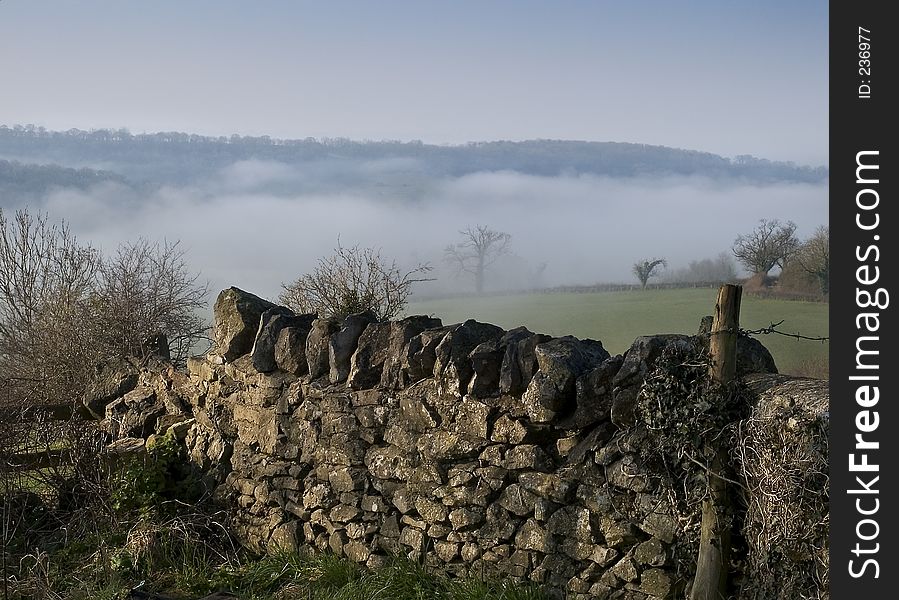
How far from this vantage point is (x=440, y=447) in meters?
6.59

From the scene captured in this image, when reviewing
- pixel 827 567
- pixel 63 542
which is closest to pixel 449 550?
pixel 827 567

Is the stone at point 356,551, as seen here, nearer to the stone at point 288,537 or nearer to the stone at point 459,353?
the stone at point 288,537

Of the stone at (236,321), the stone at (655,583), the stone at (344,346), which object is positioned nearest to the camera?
the stone at (655,583)

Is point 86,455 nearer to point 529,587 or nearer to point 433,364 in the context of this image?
point 433,364

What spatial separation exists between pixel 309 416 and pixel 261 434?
2.37 ft

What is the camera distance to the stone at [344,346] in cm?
745

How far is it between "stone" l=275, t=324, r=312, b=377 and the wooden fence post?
3.71 meters

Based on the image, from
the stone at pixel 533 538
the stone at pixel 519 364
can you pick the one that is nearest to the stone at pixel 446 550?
the stone at pixel 533 538

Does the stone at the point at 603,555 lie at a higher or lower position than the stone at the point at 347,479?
lower

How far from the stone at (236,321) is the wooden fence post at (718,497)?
4.55m

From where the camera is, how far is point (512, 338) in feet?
21.1

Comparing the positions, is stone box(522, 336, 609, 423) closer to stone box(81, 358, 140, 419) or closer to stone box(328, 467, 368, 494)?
stone box(328, 467, 368, 494)

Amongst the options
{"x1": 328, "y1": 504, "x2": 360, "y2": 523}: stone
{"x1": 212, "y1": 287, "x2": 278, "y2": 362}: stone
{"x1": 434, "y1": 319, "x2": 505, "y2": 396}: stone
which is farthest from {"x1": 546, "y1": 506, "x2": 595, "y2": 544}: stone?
{"x1": 212, "y1": 287, "x2": 278, "y2": 362}: stone
